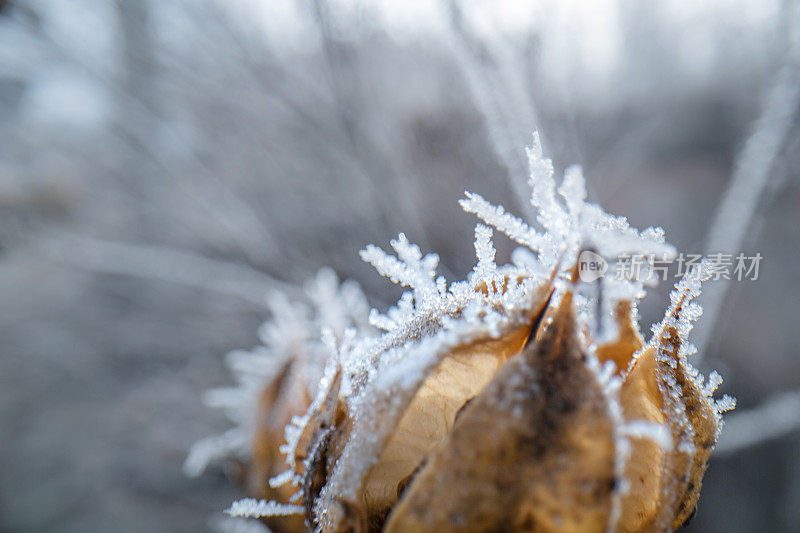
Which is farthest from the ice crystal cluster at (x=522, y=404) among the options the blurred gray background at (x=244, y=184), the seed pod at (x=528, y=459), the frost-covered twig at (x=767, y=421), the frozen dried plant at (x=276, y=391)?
the frost-covered twig at (x=767, y=421)

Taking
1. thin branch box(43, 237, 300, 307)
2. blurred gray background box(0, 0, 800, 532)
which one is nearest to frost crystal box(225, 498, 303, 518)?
blurred gray background box(0, 0, 800, 532)

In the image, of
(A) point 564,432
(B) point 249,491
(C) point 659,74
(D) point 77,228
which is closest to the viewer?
(A) point 564,432

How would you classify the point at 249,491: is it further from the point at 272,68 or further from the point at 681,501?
the point at 272,68

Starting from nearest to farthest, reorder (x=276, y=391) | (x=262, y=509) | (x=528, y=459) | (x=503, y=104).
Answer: (x=528, y=459), (x=262, y=509), (x=276, y=391), (x=503, y=104)

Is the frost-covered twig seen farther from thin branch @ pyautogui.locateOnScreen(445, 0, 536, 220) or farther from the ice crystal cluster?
the ice crystal cluster

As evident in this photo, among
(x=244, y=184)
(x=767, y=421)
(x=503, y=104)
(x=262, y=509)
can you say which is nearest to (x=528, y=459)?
(x=262, y=509)

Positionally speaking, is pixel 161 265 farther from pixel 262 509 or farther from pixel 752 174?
pixel 752 174

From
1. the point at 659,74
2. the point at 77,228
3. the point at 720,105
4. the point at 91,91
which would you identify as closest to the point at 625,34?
Answer: the point at 659,74
